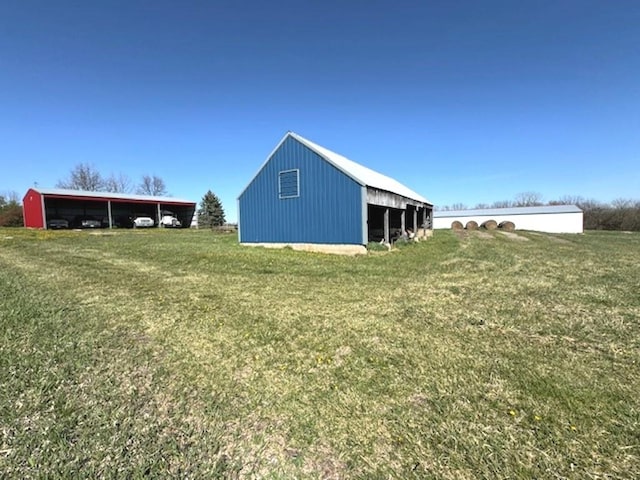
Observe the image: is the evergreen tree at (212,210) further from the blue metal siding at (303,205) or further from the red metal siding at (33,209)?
the blue metal siding at (303,205)

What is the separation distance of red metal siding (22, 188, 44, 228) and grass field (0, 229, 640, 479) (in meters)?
29.8

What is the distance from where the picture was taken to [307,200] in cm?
1473

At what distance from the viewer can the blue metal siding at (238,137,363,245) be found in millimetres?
13547

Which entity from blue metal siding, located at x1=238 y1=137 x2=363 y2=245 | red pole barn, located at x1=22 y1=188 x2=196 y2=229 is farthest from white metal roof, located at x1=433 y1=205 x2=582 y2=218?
blue metal siding, located at x1=238 y1=137 x2=363 y2=245

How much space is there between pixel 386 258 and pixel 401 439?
993cm

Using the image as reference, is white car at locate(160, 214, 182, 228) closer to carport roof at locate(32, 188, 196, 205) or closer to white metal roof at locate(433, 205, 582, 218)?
carport roof at locate(32, 188, 196, 205)

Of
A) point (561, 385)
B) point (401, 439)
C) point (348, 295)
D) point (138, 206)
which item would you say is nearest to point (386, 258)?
point (348, 295)

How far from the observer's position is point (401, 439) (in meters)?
2.39

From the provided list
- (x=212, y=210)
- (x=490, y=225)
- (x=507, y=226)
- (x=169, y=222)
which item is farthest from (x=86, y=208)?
(x=507, y=226)

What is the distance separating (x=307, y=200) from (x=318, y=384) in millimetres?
12024

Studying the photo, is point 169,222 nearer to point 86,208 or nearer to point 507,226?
point 86,208

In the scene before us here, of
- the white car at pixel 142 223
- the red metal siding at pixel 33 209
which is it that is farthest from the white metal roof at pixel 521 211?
the red metal siding at pixel 33 209

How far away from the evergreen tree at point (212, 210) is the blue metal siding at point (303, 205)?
1310 inches

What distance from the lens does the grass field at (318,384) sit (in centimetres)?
221
